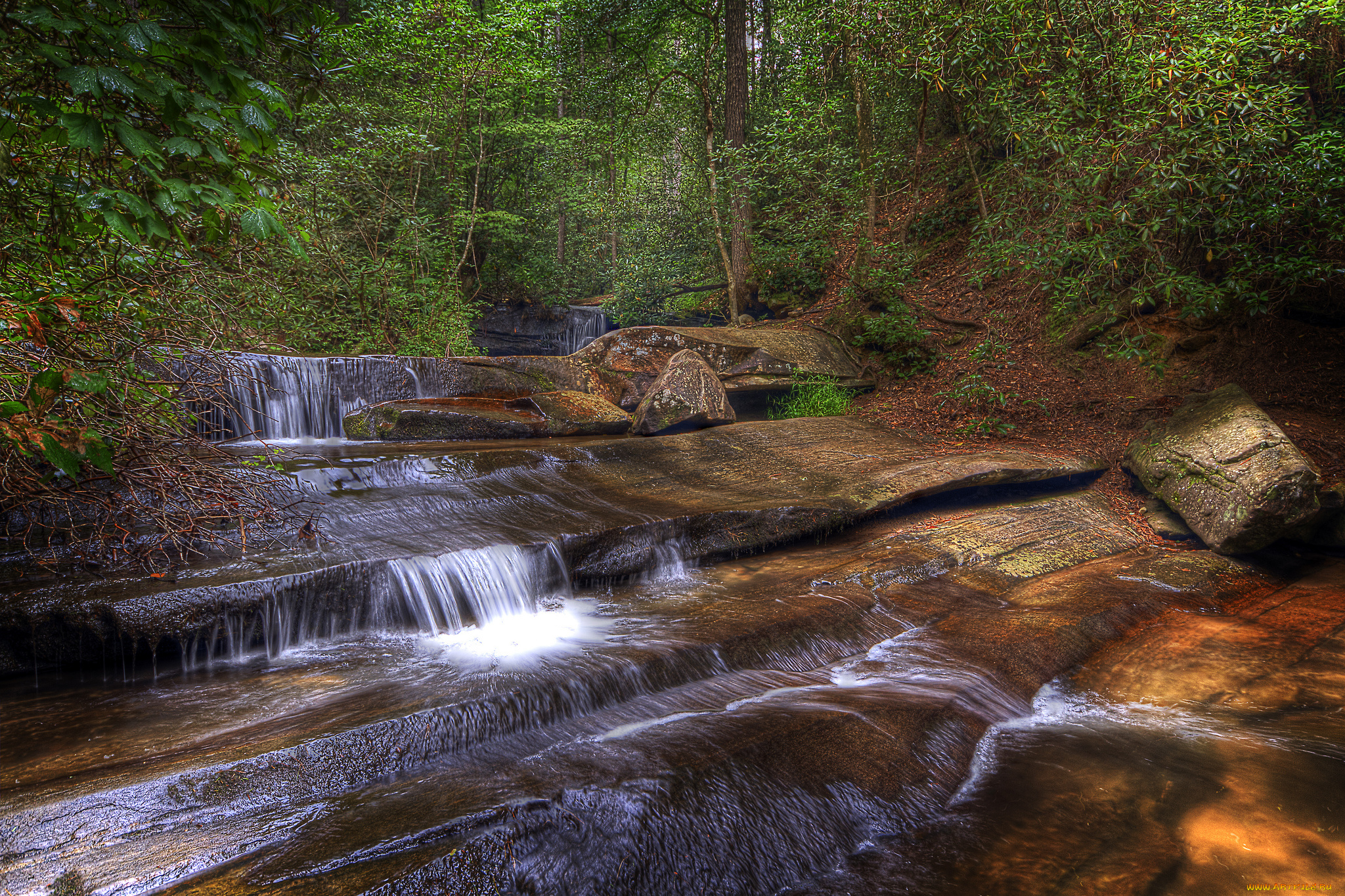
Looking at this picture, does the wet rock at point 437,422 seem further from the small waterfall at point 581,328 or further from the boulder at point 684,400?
the small waterfall at point 581,328

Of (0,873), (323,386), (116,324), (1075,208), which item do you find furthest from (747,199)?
(0,873)

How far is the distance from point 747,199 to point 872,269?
2.62 metres

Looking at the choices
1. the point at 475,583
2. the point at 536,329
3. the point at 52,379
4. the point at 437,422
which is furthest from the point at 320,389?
the point at 536,329

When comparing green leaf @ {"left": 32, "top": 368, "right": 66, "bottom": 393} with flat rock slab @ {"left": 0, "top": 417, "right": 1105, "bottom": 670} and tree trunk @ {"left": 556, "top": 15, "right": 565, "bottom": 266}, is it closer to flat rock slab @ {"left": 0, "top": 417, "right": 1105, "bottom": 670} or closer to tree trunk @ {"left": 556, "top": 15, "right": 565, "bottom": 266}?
flat rock slab @ {"left": 0, "top": 417, "right": 1105, "bottom": 670}

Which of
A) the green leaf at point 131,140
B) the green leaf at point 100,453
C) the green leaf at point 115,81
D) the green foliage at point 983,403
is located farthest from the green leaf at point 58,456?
the green foliage at point 983,403

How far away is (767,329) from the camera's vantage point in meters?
10.0

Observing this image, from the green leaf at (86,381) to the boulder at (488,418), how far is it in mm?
4192

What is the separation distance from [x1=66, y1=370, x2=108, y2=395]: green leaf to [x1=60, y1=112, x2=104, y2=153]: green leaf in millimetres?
1112

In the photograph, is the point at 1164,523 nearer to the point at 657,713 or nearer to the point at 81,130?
the point at 657,713

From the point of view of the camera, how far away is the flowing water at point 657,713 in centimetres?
226

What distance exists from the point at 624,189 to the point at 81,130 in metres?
13.5

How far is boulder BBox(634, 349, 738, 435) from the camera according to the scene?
7.80 metres

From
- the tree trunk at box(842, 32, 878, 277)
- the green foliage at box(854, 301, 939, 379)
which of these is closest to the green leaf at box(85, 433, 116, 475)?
the green foliage at box(854, 301, 939, 379)

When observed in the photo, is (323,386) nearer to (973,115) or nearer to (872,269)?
(872,269)
